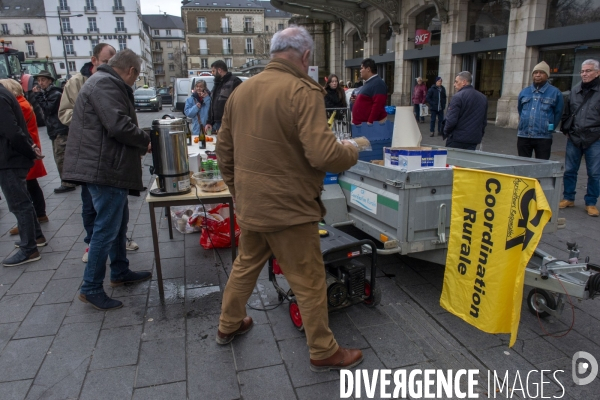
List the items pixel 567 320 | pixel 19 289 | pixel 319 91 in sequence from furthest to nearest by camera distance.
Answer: pixel 19 289 < pixel 567 320 < pixel 319 91

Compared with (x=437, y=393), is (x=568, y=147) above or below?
above

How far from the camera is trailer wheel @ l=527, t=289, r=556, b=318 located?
2.99m

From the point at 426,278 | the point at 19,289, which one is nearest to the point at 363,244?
the point at 426,278

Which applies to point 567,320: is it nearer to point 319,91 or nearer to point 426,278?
point 426,278

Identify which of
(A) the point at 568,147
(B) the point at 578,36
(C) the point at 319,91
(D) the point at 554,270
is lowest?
(D) the point at 554,270

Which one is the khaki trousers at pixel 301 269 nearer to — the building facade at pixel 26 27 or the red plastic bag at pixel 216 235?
the red plastic bag at pixel 216 235

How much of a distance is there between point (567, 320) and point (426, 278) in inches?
43.2

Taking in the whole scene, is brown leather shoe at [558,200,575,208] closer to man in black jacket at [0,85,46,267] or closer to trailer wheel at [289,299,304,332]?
trailer wheel at [289,299,304,332]

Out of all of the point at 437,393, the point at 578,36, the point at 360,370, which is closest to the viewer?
the point at 437,393

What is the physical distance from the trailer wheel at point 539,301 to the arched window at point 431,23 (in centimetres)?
1670

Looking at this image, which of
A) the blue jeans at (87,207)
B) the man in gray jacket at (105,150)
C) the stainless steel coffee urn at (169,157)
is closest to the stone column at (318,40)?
the blue jeans at (87,207)

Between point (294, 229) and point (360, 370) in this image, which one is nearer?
point (294, 229)

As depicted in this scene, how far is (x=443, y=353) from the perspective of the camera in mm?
2740

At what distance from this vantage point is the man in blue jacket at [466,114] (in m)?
5.69
